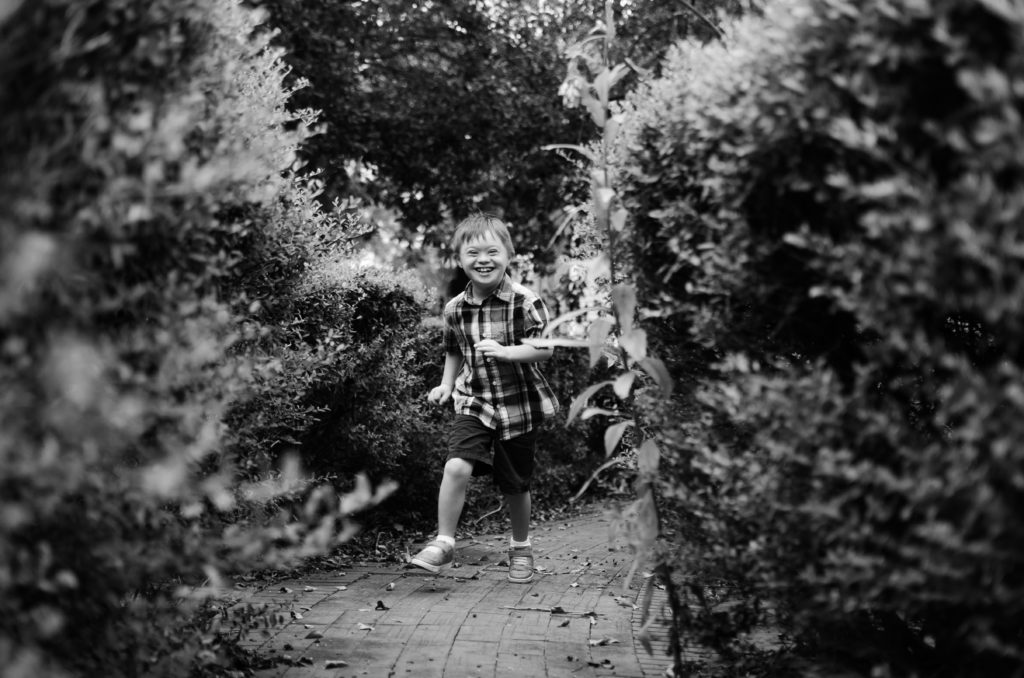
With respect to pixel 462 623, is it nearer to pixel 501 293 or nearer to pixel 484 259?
pixel 501 293

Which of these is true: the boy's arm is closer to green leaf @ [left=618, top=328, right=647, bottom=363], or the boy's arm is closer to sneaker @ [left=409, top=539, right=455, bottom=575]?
sneaker @ [left=409, top=539, right=455, bottom=575]

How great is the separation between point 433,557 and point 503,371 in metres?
1.21

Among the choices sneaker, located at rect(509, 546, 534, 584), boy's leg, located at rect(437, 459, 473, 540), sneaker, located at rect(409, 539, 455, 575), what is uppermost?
boy's leg, located at rect(437, 459, 473, 540)

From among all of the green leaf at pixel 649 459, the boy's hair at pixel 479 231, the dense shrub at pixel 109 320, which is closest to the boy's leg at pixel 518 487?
the boy's hair at pixel 479 231

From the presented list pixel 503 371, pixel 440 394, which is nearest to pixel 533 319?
pixel 503 371

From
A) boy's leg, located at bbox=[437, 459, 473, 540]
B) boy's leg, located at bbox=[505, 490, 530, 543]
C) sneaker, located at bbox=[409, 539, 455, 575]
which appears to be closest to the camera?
sneaker, located at bbox=[409, 539, 455, 575]

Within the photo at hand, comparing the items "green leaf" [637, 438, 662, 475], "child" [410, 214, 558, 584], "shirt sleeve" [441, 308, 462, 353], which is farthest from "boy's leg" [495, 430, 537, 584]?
"green leaf" [637, 438, 662, 475]

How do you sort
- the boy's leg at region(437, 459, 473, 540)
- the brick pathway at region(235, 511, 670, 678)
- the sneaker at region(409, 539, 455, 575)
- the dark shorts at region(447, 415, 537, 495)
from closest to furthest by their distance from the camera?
1. the brick pathway at region(235, 511, 670, 678)
2. the sneaker at region(409, 539, 455, 575)
3. the boy's leg at region(437, 459, 473, 540)
4. the dark shorts at region(447, 415, 537, 495)

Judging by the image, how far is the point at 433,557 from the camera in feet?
14.8

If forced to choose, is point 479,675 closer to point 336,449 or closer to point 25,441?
point 25,441

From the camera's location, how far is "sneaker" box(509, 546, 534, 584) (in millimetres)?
5070

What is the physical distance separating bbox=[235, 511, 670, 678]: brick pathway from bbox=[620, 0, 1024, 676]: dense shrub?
830 millimetres

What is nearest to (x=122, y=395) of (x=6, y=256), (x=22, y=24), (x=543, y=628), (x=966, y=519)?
(x=6, y=256)

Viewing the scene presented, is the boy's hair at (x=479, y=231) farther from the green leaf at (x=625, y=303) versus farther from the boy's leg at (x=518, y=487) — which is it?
the green leaf at (x=625, y=303)
